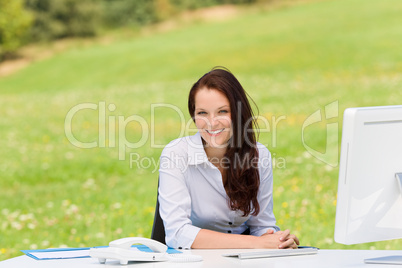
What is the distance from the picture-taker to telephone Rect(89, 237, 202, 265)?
3.10 meters

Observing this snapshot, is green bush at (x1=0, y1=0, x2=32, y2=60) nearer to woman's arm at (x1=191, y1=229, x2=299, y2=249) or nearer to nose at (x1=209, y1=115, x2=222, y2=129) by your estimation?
nose at (x1=209, y1=115, x2=222, y2=129)

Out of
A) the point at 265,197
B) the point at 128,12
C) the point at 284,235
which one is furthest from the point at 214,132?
the point at 128,12

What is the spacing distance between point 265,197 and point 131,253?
3.76 feet

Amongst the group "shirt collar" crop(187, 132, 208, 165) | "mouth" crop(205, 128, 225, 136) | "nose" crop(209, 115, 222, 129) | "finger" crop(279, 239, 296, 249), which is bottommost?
"finger" crop(279, 239, 296, 249)

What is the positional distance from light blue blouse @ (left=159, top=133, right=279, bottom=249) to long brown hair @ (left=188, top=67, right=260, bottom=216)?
6 centimetres

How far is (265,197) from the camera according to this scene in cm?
401

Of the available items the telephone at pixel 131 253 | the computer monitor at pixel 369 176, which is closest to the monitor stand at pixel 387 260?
the computer monitor at pixel 369 176

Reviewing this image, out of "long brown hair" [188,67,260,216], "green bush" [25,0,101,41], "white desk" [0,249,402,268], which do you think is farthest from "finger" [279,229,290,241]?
"green bush" [25,0,101,41]

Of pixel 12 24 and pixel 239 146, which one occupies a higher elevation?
pixel 12 24

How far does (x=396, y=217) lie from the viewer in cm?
296

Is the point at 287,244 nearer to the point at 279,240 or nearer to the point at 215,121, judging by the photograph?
the point at 279,240

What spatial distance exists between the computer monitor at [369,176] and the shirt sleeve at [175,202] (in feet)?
3.26

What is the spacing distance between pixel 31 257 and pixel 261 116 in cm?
1084

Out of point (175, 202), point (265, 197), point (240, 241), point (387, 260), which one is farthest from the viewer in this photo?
point (265, 197)
